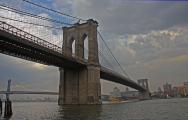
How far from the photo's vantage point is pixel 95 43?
212ft

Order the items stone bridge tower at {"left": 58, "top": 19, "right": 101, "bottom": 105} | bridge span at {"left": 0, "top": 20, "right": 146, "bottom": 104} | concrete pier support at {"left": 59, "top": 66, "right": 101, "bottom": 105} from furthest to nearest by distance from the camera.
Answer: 1. stone bridge tower at {"left": 58, "top": 19, "right": 101, "bottom": 105}
2. concrete pier support at {"left": 59, "top": 66, "right": 101, "bottom": 105}
3. bridge span at {"left": 0, "top": 20, "right": 146, "bottom": 104}

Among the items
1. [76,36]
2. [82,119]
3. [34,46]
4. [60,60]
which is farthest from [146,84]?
[82,119]

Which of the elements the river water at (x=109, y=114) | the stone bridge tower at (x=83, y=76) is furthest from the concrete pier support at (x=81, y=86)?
the river water at (x=109, y=114)

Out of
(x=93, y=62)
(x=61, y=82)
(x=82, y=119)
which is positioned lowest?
(x=82, y=119)

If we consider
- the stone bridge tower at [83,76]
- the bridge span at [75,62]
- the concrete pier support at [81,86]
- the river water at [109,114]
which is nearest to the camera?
the river water at [109,114]

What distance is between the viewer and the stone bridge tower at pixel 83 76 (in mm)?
60875

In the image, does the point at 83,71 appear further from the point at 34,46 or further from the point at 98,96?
the point at 34,46

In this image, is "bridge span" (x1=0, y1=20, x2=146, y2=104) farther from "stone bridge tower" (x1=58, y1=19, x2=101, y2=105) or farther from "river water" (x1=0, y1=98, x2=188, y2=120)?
"river water" (x1=0, y1=98, x2=188, y2=120)

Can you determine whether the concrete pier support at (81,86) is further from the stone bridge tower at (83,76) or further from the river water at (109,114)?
the river water at (109,114)

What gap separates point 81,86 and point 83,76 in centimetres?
233

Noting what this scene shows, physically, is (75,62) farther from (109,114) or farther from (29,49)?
(109,114)

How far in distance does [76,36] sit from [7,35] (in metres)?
35.4

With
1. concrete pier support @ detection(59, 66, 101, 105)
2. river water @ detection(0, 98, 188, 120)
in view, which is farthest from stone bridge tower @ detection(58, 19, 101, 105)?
river water @ detection(0, 98, 188, 120)

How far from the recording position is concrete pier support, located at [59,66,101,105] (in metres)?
60.5
